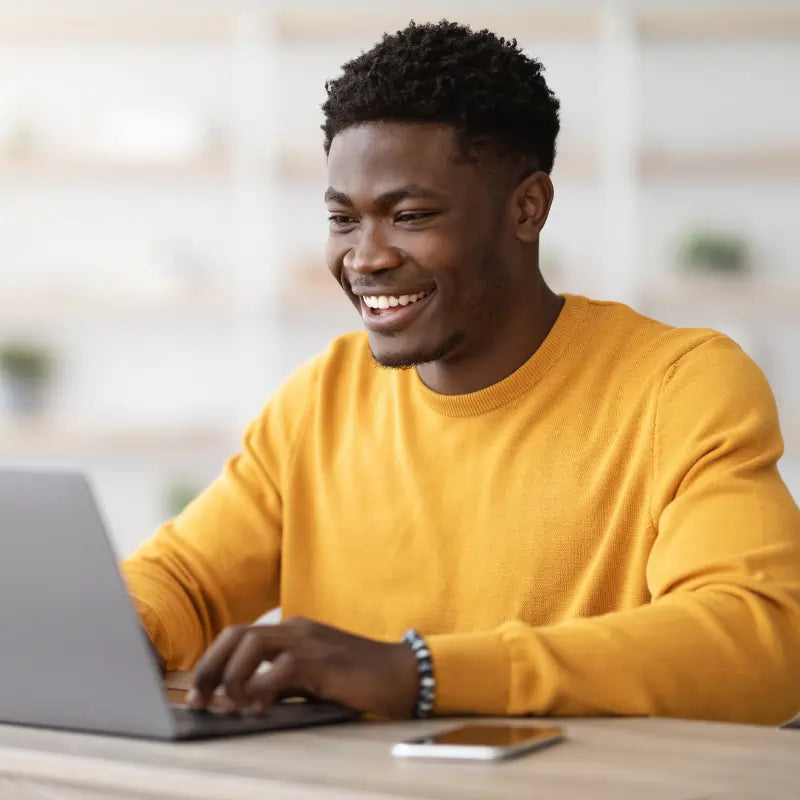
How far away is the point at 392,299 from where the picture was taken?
4.97ft

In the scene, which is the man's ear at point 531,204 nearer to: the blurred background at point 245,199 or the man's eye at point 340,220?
the man's eye at point 340,220

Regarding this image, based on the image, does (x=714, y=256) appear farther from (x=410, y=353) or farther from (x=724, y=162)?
(x=410, y=353)

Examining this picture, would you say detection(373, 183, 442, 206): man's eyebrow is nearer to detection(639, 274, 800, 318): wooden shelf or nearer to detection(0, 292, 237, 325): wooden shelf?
detection(639, 274, 800, 318): wooden shelf

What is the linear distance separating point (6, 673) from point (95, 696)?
10cm

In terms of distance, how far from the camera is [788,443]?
12.4 ft

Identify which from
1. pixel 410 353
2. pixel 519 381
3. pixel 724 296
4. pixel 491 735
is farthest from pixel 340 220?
pixel 724 296

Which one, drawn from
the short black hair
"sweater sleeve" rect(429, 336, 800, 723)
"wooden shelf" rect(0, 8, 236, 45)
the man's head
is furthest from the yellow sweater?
"wooden shelf" rect(0, 8, 236, 45)

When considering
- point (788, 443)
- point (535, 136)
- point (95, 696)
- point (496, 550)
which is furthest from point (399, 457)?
point (788, 443)

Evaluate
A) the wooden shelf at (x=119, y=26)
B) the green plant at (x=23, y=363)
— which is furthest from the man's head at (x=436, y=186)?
the green plant at (x=23, y=363)

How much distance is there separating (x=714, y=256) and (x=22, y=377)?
219 centimetres

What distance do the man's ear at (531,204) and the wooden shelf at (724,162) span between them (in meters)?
2.35

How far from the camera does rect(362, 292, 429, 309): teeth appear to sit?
151 cm

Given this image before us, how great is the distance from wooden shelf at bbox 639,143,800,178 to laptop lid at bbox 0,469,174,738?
3135mm

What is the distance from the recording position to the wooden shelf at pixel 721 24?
3.76m
